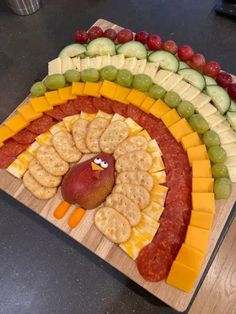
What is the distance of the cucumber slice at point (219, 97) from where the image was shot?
4.47 ft

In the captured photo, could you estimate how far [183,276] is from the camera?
1.08 metres

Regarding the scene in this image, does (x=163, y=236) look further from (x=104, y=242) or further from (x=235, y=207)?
(x=235, y=207)

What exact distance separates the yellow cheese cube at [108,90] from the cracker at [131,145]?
227 millimetres

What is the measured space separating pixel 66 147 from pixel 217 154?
59cm

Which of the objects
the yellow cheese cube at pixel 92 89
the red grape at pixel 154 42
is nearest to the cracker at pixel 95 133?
the yellow cheese cube at pixel 92 89

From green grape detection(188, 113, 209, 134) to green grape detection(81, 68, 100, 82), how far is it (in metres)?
0.46

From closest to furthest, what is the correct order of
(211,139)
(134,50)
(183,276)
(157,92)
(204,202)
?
(183,276) → (204,202) → (211,139) → (157,92) → (134,50)

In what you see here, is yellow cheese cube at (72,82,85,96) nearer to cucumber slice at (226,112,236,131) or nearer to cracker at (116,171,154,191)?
cracker at (116,171,154,191)

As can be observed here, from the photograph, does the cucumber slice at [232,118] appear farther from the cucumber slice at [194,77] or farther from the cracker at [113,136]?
the cracker at [113,136]

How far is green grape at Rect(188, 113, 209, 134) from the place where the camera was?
4.28 feet

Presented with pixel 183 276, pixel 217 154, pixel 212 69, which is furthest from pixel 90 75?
pixel 183 276

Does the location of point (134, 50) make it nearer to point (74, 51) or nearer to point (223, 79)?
point (74, 51)

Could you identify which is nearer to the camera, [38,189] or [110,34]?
[38,189]

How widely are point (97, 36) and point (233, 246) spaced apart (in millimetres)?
1118
